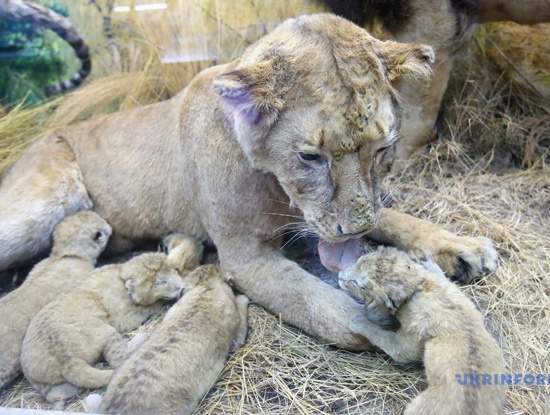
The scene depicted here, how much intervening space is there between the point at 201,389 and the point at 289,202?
41.4 inches

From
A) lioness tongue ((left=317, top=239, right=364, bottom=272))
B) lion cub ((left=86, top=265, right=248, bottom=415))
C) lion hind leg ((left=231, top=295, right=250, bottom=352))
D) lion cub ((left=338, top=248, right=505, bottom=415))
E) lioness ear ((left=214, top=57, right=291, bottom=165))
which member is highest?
lioness ear ((left=214, top=57, right=291, bottom=165))

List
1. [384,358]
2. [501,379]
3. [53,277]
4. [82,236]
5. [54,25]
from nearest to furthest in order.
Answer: [501,379] < [384,358] < [53,277] < [82,236] < [54,25]

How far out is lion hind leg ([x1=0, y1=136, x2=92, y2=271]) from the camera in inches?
145

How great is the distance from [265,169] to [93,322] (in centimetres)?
117

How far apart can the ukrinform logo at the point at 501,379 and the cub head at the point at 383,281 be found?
1.66 ft

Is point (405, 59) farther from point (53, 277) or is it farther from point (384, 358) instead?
point (53, 277)

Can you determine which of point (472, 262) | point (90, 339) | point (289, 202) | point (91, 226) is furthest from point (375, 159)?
point (91, 226)

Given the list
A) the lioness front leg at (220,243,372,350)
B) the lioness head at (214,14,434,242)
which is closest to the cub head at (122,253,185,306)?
the lioness front leg at (220,243,372,350)

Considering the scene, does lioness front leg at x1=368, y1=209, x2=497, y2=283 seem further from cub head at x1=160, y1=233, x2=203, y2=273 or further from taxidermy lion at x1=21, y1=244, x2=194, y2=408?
taxidermy lion at x1=21, y1=244, x2=194, y2=408

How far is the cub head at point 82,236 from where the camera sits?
12.0 ft

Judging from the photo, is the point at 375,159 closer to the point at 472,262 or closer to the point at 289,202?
the point at 289,202

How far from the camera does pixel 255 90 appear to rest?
102 inches

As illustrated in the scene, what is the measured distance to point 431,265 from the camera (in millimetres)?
2977

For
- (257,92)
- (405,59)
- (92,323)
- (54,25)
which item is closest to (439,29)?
(405,59)
